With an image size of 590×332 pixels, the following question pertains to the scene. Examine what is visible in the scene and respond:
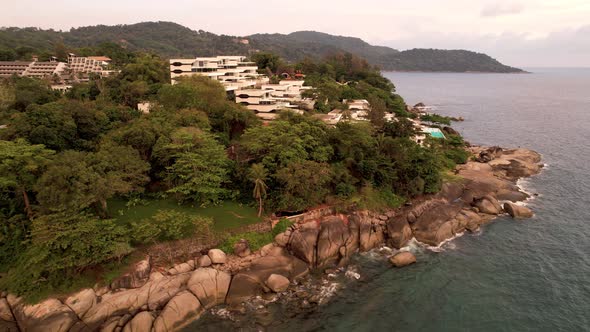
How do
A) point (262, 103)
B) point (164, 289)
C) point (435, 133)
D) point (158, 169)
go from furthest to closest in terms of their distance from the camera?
point (435, 133)
point (262, 103)
point (158, 169)
point (164, 289)

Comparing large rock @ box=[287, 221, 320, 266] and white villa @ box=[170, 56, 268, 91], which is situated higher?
white villa @ box=[170, 56, 268, 91]

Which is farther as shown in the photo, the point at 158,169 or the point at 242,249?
the point at 158,169

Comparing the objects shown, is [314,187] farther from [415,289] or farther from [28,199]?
[28,199]

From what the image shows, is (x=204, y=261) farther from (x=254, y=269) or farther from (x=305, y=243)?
(x=305, y=243)

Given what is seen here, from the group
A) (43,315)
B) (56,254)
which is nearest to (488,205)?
(56,254)

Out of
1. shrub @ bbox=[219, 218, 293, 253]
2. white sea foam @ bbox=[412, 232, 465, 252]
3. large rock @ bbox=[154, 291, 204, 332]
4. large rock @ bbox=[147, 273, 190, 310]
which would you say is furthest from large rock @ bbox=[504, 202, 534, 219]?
large rock @ bbox=[147, 273, 190, 310]

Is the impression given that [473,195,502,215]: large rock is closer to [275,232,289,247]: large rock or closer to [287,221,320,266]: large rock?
[287,221,320,266]: large rock
